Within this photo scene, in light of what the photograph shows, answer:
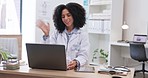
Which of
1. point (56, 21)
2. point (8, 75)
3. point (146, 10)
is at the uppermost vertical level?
point (146, 10)

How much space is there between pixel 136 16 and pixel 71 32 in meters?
3.17

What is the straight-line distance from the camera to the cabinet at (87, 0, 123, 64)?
5445mm

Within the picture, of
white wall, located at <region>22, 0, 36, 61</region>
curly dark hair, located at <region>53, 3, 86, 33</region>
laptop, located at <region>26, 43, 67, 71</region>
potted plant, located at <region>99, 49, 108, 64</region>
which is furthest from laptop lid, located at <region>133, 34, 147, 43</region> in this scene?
laptop, located at <region>26, 43, 67, 71</region>

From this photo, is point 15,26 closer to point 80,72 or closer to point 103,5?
point 103,5

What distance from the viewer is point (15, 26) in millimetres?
6336

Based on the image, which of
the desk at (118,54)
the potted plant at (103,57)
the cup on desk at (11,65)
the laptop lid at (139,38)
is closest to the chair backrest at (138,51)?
the laptop lid at (139,38)

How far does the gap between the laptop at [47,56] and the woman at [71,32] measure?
1.32 feet

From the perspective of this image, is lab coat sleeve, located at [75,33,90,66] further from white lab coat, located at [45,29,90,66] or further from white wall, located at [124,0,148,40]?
white wall, located at [124,0,148,40]

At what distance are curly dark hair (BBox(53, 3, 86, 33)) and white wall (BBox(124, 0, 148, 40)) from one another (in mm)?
2919

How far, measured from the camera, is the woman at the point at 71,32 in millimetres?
2604

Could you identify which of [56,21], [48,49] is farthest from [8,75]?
[56,21]

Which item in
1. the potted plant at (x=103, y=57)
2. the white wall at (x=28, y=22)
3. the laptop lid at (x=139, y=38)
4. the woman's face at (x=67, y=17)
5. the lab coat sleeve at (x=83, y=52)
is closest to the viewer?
the lab coat sleeve at (x=83, y=52)

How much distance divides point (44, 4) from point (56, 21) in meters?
3.25

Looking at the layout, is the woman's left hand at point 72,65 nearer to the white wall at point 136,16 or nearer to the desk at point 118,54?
the desk at point 118,54
